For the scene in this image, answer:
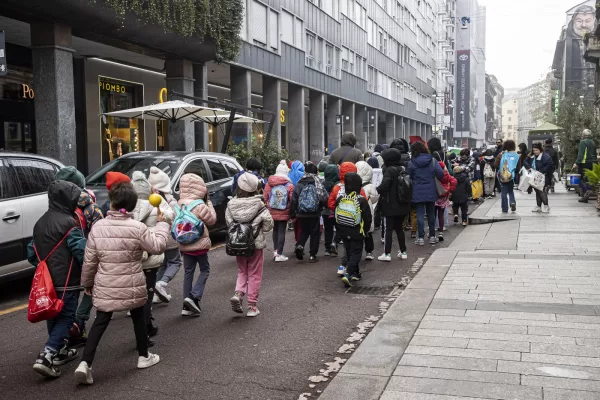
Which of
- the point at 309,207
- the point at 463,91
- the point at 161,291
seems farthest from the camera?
the point at 463,91

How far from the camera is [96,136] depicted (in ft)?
73.1

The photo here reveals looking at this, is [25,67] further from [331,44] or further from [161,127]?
[331,44]

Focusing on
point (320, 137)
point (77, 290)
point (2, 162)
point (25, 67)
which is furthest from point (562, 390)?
point (320, 137)

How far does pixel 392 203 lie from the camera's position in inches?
382

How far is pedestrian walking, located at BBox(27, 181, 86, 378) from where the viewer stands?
4891 mm

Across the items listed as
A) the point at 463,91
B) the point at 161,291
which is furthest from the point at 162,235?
the point at 463,91

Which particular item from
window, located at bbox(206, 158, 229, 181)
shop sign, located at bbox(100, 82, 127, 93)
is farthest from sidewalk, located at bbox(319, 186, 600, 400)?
shop sign, located at bbox(100, 82, 127, 93)

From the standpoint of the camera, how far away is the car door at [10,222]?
7051 millimetres

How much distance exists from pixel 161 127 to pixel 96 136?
171 inches

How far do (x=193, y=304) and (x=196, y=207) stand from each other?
103 centimetres

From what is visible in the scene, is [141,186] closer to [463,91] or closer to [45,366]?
[45,366]

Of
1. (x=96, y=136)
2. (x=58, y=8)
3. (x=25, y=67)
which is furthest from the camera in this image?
(x=96, y=136)

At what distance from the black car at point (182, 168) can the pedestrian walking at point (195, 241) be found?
135 inches

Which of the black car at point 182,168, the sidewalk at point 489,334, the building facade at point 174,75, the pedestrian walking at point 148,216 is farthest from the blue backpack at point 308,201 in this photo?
the building facade at point 174,75
